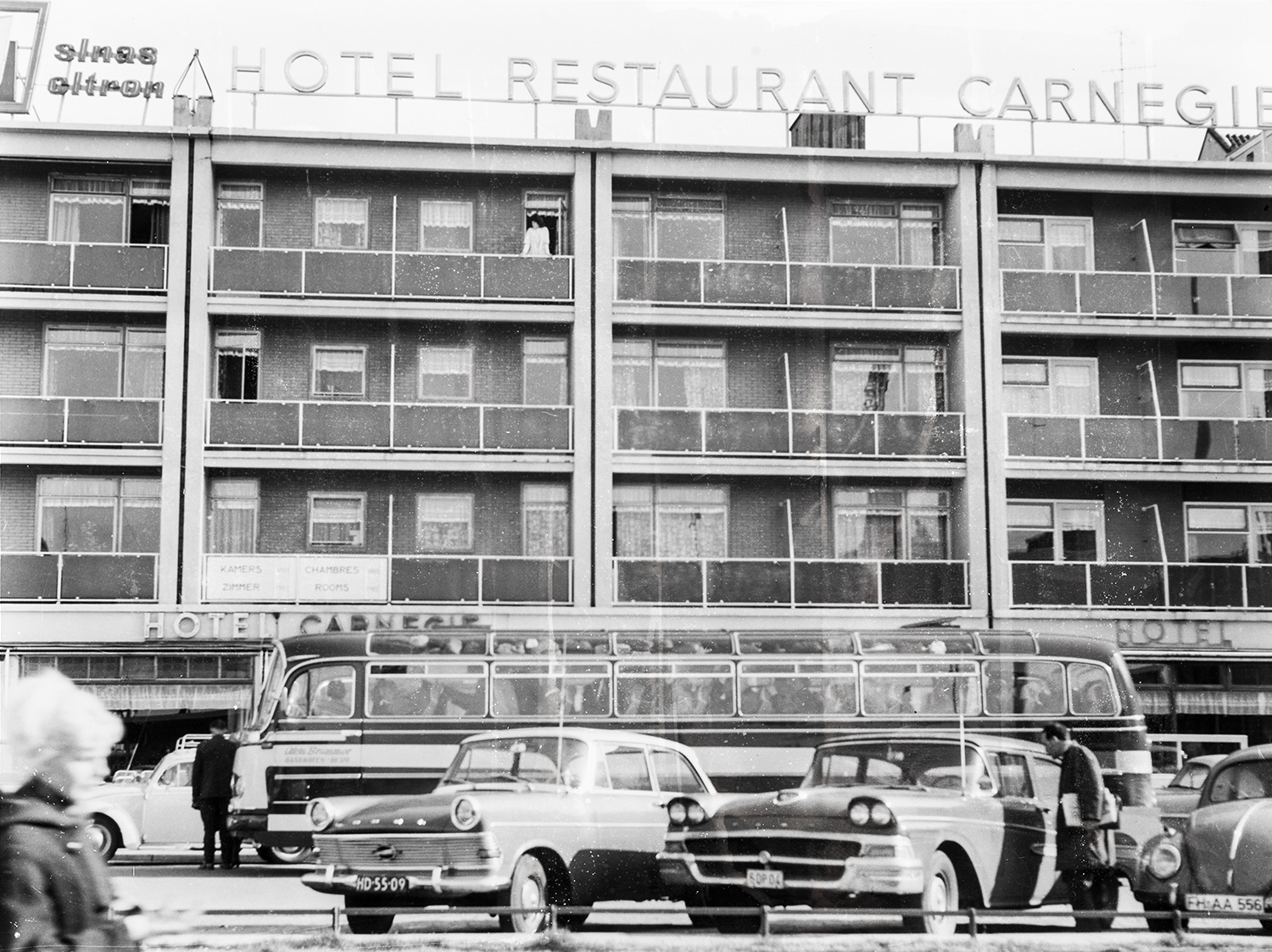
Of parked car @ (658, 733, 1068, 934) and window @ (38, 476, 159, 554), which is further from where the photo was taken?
window @ (38, 476, 159, 554)

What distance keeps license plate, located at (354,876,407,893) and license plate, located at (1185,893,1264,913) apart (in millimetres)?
5409

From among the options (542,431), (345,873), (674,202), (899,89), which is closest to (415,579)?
(542,431)

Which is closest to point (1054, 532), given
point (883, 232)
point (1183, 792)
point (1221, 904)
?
point (883, 232)

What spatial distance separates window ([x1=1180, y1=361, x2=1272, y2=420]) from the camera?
20875 mm

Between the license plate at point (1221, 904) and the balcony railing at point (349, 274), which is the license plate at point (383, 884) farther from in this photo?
the balcony railing at point (349, 274)

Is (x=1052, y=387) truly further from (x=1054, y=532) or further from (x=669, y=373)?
(x=669, y=373)

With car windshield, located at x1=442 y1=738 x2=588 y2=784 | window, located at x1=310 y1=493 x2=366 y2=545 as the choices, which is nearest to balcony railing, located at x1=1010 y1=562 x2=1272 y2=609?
window, located at x1=310 y1=493 x2=366 y2=545

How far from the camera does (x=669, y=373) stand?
65.9 ft

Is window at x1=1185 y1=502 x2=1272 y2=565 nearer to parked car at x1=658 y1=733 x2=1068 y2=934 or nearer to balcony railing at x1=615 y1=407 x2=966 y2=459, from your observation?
balcony railing at x1=615 y1=407 x2=966 y2=459

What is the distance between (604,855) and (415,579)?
24.6 feet

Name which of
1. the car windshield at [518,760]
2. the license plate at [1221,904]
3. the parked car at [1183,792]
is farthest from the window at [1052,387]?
the car windshield at [518,760]

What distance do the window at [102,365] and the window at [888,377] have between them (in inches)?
342

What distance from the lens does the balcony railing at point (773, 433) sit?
62.6ft

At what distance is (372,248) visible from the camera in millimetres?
19719
